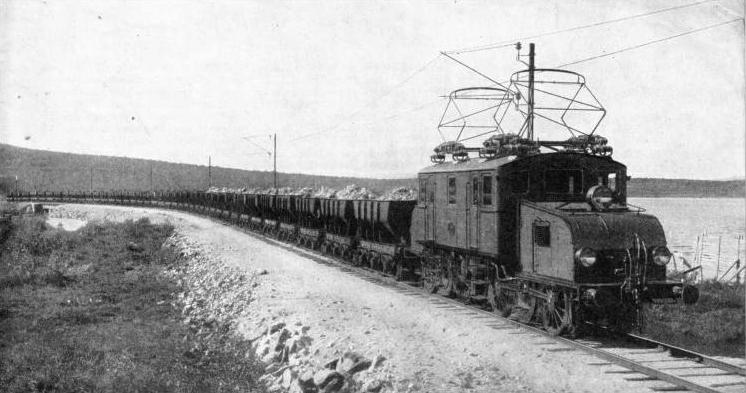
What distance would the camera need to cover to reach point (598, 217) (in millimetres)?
10102

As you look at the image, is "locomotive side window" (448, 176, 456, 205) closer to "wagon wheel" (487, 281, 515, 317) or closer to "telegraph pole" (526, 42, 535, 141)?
"wagon wheel" (487, 281, 515, 317)

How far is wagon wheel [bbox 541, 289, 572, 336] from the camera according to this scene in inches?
396

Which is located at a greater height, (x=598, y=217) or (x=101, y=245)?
(x=598, y=217)

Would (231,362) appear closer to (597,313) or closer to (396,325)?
(396,325)

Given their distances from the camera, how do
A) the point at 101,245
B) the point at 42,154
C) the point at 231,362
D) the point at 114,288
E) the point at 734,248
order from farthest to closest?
the point at 42,154
the point at 101,245
the point at 734,248
the point at 114,288
the point at 231,362

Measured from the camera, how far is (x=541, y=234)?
1070 cm

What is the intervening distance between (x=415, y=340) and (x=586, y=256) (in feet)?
9.86

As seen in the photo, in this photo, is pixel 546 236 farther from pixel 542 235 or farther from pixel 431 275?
pixel 431 275

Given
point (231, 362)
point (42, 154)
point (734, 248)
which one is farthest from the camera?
point (42, 154)

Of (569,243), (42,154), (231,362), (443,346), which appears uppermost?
(42,154)

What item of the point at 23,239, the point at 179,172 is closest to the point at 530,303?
the point at 23,239

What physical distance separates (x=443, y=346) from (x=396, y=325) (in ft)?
5.47

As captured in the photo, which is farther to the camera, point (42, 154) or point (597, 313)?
point (42, 154)

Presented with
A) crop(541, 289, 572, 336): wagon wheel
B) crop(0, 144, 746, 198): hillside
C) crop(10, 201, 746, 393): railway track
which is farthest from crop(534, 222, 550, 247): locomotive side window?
crop(0, 144, 746, 198): hillside
